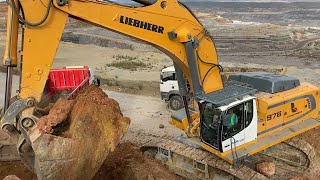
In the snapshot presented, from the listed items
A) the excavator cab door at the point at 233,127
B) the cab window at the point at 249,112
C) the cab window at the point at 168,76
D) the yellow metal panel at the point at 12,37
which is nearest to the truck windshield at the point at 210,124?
the excavator cab door at the point at 233,127

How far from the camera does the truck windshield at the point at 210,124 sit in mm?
7828

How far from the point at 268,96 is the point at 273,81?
0.49 meters

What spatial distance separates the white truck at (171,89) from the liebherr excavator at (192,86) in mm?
6008

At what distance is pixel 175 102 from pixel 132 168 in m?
6.96

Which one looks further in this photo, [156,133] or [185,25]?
[156,133]

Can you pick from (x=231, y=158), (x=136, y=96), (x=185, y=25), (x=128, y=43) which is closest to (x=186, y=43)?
(x=185, y=25)

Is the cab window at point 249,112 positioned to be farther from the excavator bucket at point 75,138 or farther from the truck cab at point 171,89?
the truck cab at point 171,89

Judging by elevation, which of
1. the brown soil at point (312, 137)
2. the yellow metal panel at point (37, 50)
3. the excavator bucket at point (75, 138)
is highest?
the yellow metal panel at point (37, 50)

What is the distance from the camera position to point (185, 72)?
7.80 metres

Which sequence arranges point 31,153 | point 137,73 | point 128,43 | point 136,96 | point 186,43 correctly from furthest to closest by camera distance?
point 128,43
point 137,73
point 136,96
point 186,43
point 31,153

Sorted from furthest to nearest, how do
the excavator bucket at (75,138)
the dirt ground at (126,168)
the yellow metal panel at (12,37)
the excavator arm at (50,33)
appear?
the dirt ground at (126,168)
the yellow metal panel at (12,37)
the excavator arm at (50,33)
the excavator bucket at (75,138)

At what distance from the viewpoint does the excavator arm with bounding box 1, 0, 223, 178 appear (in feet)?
19.4

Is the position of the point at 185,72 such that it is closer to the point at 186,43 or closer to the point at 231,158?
the point at 186,43

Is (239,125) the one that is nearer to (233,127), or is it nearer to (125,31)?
(233,127)
